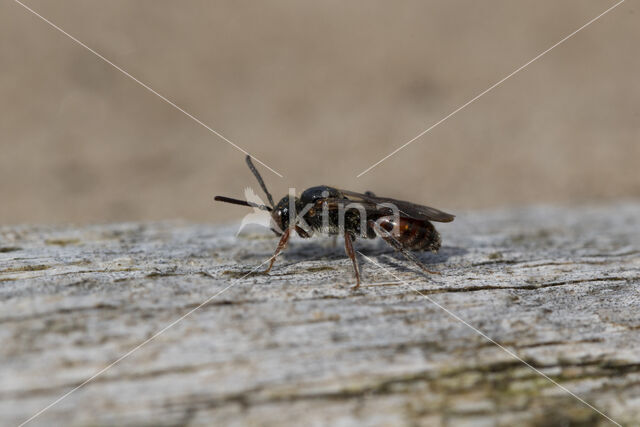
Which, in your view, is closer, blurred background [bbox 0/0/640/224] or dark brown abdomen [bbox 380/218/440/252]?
dark brown abdomen [bbox 380/218/440/252]

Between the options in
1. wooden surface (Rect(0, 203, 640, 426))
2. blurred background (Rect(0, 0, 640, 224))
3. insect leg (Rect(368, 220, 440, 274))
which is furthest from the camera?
blurred background (Rect(0, 0, 640, 224))

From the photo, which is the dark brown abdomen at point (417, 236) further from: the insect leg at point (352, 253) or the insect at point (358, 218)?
the insect leg at point (352, 253)

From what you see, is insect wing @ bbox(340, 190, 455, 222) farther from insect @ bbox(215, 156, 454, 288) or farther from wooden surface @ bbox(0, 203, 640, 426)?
wooden surface @ bbox(0, 203, 640, 426)

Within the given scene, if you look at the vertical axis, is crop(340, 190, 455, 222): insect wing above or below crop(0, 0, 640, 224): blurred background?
below

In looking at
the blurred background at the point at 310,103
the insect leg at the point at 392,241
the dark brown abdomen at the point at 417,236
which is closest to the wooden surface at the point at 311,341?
the insect leg at the point at 392,241

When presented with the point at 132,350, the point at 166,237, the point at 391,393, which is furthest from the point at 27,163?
the point at 391,393

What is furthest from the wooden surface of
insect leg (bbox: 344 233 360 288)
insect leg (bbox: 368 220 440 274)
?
insect leg (bbox: 368 220 440 274)

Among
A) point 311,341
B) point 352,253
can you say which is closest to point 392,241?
point 352,253
